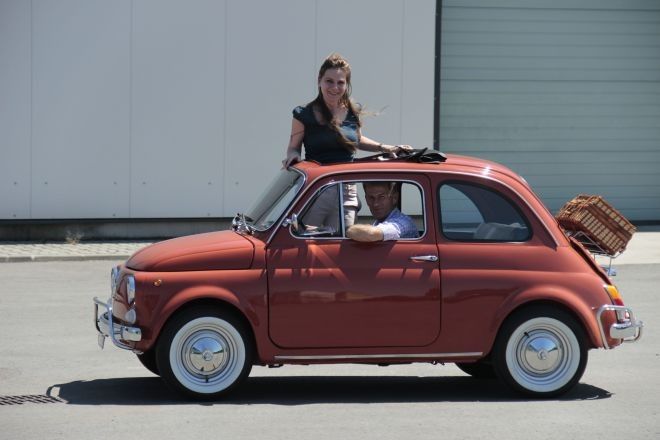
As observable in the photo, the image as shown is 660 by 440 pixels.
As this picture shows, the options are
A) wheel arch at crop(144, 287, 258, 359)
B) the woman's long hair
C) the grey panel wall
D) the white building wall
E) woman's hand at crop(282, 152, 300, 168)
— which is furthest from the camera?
the grey panel wall

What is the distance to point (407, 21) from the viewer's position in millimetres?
19062

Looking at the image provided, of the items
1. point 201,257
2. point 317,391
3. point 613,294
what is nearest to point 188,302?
point 201,257

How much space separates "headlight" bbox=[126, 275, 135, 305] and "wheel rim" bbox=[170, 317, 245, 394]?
0.37 m

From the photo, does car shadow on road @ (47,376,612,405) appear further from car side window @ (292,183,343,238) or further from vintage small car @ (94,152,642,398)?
car side window @ (292,183,343,238)

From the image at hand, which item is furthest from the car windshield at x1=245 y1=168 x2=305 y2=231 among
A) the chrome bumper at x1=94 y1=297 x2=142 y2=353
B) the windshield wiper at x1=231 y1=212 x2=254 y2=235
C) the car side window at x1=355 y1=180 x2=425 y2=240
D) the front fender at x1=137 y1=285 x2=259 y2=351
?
the chrome bumper at x1=94 y1=297 x2=142 y2=353

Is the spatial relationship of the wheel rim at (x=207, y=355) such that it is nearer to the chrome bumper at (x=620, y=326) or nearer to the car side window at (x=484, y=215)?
the car side window at (x=484, y=215)

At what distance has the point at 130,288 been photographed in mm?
8219

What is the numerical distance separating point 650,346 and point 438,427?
3.71 meters

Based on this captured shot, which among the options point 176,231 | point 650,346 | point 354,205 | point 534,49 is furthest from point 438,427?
point 534,49

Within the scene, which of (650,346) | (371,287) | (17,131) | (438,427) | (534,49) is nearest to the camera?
(438,427)

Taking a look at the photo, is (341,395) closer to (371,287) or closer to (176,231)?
(371,287)

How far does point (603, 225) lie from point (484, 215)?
1224 mm

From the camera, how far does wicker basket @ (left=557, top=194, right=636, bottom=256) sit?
934cm

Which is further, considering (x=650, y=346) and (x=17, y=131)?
(x=17, y=131)
